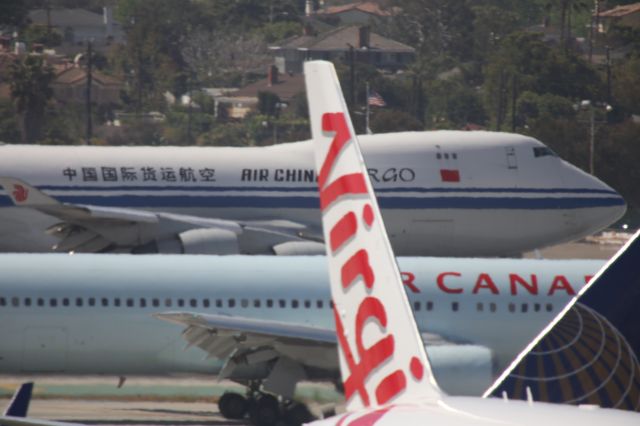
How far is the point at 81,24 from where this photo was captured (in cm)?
10356

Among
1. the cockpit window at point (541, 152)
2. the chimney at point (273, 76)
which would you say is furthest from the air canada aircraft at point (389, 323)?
the chimney at point (273, 76)

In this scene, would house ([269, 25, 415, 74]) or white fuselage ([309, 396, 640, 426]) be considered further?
house ([269, 25, 415, 74])

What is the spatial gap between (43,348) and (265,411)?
2.66 meters

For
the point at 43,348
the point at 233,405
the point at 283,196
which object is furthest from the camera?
the point at 283,196

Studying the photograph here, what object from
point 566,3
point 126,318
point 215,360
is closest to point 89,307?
point 126,318

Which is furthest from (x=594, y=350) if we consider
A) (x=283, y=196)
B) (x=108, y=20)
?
(x=108, y=20)

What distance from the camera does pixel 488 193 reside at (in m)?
26.8

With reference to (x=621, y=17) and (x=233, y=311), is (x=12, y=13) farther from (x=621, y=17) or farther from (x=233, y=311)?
(x=233, y=311)

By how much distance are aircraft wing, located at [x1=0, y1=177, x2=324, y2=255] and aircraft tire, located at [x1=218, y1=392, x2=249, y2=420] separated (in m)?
6.59

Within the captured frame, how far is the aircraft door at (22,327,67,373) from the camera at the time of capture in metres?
17.0

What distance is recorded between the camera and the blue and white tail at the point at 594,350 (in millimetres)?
6480

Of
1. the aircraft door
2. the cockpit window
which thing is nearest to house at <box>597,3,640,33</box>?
the cockpit window

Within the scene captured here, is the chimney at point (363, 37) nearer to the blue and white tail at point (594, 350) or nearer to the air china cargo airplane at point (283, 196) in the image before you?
the air china cargo airplane at point (283, 196)

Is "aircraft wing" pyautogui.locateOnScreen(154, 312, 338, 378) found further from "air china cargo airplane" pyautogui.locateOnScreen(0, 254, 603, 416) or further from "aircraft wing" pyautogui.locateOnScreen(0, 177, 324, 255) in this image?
"aircraft wing" pyautogui.locateOnScreen(0, 177, 324, 255)
